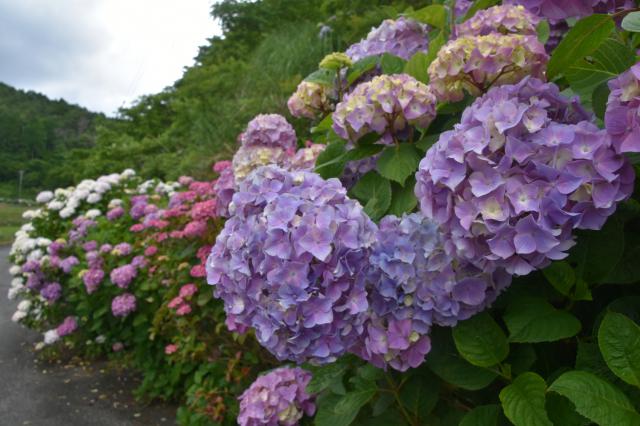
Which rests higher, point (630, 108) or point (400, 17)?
point (400, 17)

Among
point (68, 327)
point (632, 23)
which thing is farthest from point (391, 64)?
point (68, 327)

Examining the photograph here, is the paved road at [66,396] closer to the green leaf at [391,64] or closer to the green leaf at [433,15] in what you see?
the green leaf at [391,64]

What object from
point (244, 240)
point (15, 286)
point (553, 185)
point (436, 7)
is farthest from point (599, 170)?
point (15, 286)

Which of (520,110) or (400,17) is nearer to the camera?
(520,110)

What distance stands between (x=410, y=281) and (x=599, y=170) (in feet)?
1.08

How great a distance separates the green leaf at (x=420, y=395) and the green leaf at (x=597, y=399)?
0.41 m

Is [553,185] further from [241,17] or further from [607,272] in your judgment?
[241,17]

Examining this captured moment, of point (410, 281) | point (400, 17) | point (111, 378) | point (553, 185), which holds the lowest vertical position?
point (111, 378)

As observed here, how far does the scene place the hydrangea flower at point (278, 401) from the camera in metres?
1.57

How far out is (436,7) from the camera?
1.31m

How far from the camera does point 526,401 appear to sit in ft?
2.61

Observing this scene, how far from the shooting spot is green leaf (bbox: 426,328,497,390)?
910 mm

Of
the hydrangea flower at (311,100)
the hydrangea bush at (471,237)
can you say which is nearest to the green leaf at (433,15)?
the hydrangea bush at (471,237)

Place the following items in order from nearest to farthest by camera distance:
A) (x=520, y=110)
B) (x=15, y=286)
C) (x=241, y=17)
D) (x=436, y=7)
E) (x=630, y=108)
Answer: (x=630, y=108) → (x=520, y=110) → (x=436, y=7) → (x=15, y=286) → (x=241, y=17)
